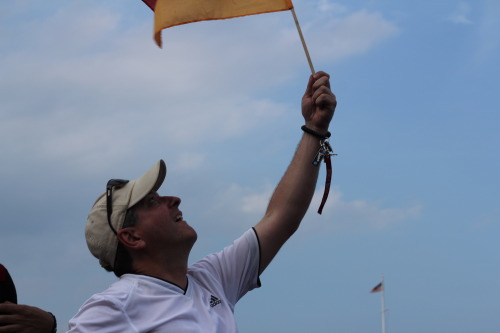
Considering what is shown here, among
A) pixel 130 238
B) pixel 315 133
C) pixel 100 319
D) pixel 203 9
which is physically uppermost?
pixel 203 9

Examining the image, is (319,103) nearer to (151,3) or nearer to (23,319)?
(151,3)

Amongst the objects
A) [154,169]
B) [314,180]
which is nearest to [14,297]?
[154,169]

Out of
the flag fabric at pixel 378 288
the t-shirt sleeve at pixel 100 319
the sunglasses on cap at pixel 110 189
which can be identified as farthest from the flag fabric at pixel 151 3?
the flag fabric at pixel 378 288

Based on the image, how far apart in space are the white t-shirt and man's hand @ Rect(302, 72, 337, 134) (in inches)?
32.0

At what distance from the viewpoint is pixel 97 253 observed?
3.80m

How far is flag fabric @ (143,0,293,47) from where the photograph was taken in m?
4.32

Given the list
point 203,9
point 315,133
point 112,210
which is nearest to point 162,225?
point 112,210

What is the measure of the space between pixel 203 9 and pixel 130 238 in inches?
60.2

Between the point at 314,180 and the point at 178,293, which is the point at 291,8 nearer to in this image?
the point at 314,180

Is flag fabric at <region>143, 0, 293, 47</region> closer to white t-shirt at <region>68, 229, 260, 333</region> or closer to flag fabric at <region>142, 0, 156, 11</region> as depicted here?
flag fabric at <region>142, 0, 156, 11</region>

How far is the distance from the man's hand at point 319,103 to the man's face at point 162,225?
1.05m

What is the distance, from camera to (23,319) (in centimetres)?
325

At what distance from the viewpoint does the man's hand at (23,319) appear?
318 centimetres

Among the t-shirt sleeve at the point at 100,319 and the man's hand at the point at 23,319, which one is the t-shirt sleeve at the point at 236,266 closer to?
the t-shirt sleeve at the point at 100,319
